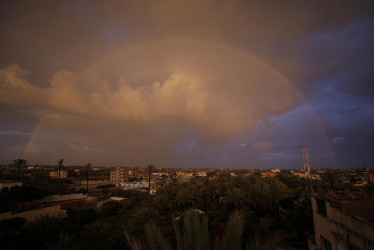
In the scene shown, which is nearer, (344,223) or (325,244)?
(344,223)

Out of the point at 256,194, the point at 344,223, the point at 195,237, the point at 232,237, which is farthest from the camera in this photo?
the point at 256,194

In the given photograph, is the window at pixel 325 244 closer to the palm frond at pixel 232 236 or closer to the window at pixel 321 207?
the window at pixel 321 207

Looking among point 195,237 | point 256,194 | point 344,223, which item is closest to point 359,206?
point 344,223

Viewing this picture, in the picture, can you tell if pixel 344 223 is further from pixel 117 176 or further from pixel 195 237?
pixel 117 176

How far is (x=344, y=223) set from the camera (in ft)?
30.7

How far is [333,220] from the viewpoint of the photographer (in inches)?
411

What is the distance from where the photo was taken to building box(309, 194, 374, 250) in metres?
8.00

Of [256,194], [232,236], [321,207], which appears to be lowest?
[256,194]

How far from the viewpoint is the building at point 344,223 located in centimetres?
800

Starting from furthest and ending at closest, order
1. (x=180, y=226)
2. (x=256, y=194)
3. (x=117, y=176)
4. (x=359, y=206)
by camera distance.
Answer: (x=117, y=176)
(x=256, y=194)
(x=180, y=226)
(x=359, y=206)

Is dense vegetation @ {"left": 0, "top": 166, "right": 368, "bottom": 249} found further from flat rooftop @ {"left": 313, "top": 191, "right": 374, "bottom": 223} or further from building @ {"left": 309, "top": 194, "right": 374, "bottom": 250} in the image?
flat rooftop @ {"left": 313, "top": 191, "right": 374, "bottom": 223}

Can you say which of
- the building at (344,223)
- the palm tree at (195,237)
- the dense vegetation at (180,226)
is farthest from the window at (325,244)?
the palm tree at (195,237)

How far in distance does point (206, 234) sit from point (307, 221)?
999 inches

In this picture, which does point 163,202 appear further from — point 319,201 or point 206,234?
point 206,234
